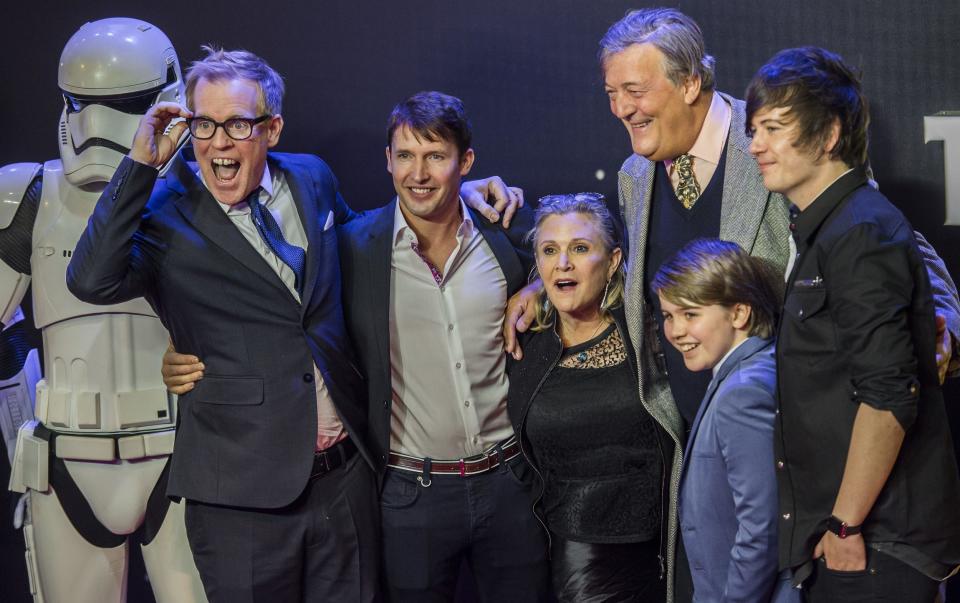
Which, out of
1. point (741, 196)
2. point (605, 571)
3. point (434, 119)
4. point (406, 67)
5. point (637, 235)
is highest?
point (406, 67)

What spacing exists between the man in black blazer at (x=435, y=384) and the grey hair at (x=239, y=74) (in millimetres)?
328

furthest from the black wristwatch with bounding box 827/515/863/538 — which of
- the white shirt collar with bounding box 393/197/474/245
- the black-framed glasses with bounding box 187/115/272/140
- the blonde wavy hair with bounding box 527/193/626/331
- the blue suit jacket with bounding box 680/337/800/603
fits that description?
the black-framed glasses with bounding box 187/115/272/140

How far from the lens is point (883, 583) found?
1871mm

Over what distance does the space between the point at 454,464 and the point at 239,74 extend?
45.2 inches

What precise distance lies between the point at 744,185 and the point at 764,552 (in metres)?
0.87

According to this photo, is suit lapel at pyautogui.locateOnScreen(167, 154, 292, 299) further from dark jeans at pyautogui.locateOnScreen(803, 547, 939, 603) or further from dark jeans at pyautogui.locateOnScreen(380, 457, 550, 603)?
dark jeans at pyautogui.locateOnScreen(803, 547, 939, 603)

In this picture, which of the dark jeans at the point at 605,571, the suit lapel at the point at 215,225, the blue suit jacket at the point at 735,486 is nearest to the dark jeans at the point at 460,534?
the dark jeans at the point at 605,571

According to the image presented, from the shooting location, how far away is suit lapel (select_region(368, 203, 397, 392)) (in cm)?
264

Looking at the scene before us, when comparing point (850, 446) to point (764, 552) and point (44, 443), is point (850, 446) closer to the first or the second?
point (764, 552)

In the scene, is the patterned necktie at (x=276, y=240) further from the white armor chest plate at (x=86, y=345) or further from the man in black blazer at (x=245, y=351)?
the white armor chest plate at (x=86, y=345)

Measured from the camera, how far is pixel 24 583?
364 centimetres

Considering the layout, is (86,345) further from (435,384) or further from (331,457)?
(435,384)

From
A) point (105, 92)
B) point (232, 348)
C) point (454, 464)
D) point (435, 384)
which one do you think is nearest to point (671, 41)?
point (435, 384)

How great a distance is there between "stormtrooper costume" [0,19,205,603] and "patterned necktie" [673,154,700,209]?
1488 millimetres
